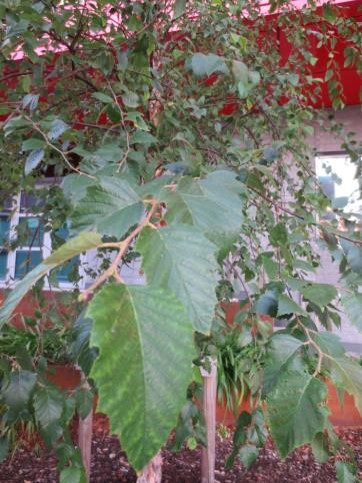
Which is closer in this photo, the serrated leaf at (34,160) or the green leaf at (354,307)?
the green leaf at (354,307)

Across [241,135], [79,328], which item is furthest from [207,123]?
[79,328]

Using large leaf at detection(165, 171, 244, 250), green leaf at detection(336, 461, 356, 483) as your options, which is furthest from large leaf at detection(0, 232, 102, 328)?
green leaf at detection(336, 461, 356, 483)

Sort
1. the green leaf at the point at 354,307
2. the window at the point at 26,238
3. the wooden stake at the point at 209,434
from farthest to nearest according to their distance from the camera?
1. the wooden stake at the point at 209,434
2. the window at the point at 26,238
3. the green leaf at the point at 354,307

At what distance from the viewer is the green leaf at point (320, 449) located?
30.8 inches

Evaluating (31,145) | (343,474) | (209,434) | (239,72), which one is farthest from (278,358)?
(209,434)

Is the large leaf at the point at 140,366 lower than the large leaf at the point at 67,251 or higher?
lower

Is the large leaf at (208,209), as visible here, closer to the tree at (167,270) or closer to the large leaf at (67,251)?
the tree at (167,270)

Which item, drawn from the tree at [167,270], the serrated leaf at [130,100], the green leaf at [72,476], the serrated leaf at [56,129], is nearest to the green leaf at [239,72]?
the tree at [167,270]

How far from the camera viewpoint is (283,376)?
0.49 meters

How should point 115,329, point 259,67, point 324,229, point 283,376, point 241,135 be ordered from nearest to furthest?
point 115,329 < point 283,376 < point 324,229 < point 259,67 < point 241,135

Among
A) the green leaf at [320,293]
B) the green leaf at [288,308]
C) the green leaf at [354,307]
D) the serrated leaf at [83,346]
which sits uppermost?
the green leaf at [320,293]

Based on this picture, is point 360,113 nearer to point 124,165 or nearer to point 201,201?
point 124,165

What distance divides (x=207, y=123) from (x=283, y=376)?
1.71 metres

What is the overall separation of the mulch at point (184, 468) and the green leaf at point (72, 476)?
1777 mm
